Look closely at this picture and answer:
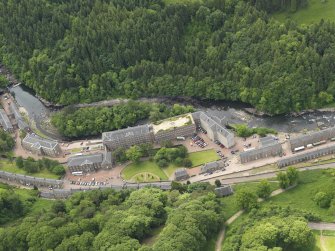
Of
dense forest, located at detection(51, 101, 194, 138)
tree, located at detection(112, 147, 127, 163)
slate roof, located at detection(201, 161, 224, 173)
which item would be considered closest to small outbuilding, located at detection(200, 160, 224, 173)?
slate roof, located at detection(201, 161, 224, 173)

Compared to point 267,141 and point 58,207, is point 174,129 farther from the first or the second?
point 58,207

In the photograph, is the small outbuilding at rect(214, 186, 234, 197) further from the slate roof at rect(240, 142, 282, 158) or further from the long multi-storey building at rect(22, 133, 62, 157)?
the long multi-storey building at rect(22, 133, 62, 157)

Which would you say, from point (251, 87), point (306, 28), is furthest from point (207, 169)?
point (306, 28)

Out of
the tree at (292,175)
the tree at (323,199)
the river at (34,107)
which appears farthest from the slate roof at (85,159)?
the tree at (323,199)

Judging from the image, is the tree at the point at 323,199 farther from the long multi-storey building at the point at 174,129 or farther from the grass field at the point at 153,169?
the long multi-storey building at the point at 174,129

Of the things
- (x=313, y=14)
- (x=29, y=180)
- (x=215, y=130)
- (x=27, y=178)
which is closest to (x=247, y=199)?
(x=215, y=130)
